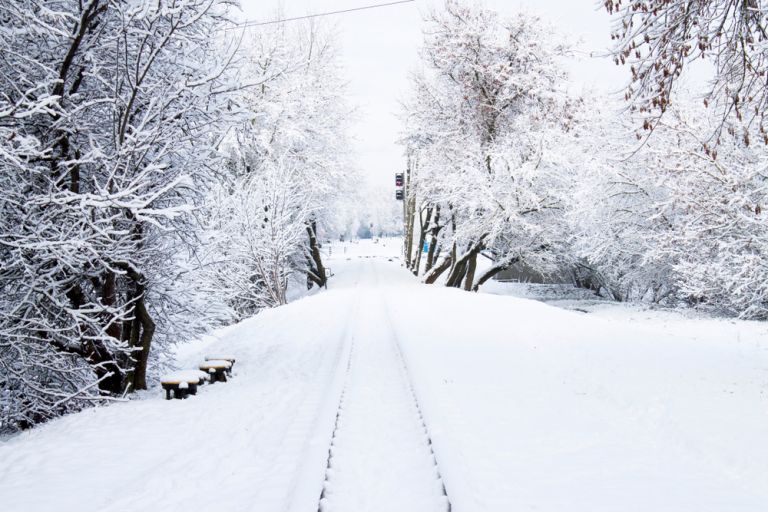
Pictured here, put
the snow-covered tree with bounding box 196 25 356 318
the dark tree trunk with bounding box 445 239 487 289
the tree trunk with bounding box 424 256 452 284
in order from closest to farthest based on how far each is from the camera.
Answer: the snow-covered tree with bounding box 196 25 356 318 < the dark tree trunk with bounding box 445 239 487 289 < the tree trunk with bounding box 424 256 452 284

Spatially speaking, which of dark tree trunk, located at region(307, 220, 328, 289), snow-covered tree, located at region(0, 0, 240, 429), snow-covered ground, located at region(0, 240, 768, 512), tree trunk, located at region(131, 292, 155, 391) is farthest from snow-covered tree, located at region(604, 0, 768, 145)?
dark tree trunk, located at region(307, 220, 328, 289)

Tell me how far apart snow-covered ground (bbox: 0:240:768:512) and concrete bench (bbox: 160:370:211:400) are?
167 millimetres

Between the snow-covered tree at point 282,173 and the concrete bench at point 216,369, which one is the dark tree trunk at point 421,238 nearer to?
the snow-covered tree at point 282,173

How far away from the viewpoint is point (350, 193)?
34312 mm

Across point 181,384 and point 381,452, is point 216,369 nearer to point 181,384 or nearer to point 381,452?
point 181,384

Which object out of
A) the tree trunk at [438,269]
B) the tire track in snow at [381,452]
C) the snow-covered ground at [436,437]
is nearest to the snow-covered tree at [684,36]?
the snow-covered ground at [436,437]

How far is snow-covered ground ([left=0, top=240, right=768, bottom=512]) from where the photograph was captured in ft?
13.4

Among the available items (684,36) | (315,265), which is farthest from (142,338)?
(315,265)

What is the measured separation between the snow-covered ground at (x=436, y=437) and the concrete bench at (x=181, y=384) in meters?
0.17

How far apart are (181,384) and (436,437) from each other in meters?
4.02

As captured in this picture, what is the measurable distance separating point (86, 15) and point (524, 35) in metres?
19.3

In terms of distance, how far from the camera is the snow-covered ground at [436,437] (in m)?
4.09

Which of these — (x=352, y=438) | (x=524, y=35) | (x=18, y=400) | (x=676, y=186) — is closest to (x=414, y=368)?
(x=352, y=438)

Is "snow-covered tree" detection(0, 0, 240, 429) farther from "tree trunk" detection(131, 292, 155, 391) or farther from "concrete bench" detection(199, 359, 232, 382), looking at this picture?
"concrete bench" detection(199, 359, 232, 382)
